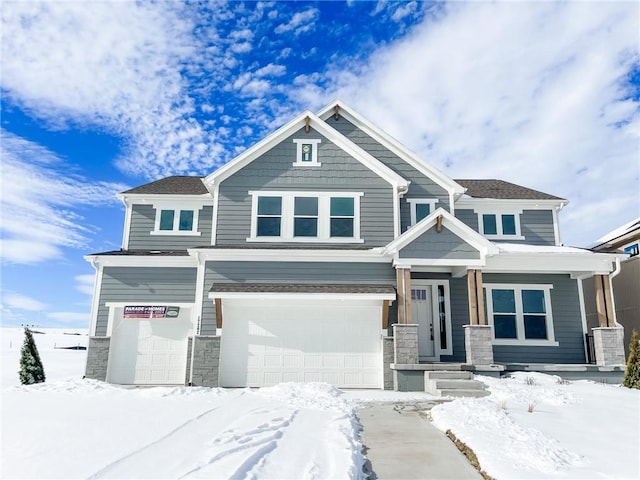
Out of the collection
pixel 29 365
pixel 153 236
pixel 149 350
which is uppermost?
pixel 153 236

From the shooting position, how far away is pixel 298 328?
1268 cm

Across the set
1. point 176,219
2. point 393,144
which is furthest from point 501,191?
point 176,219

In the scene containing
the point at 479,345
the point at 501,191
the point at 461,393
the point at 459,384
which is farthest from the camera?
the point at 501,191

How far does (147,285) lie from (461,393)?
9.61m

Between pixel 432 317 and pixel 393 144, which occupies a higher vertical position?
pixel 393 144

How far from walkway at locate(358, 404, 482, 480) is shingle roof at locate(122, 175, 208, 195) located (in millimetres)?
10392

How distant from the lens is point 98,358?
43.2 feet

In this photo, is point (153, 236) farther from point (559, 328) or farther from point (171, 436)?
point (559, 328)

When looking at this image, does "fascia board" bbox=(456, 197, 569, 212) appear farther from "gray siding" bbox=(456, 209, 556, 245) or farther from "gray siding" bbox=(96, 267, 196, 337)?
"gray siding" bbox=(96, 267, 196, 337)

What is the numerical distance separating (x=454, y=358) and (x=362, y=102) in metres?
9.39

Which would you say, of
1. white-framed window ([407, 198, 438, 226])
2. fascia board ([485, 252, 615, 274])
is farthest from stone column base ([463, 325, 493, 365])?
white-framed window ([407, 198, 438, 226])

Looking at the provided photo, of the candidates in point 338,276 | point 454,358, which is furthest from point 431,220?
point 454,358

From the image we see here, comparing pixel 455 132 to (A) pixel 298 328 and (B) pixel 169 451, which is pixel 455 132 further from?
(B) pixel 169 451

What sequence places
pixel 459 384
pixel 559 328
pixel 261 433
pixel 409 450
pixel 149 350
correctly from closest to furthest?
1. pixel 261 433
2. pixel 409 450
3. pixel 459 384
4. pixel 149 350
5. pixel 559 328
